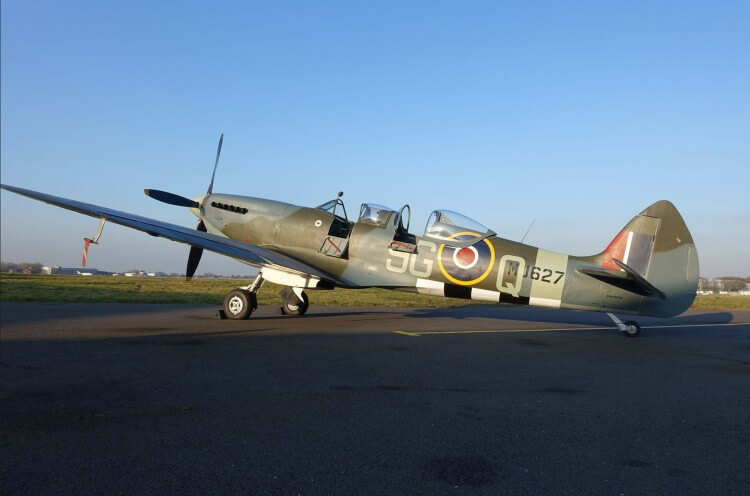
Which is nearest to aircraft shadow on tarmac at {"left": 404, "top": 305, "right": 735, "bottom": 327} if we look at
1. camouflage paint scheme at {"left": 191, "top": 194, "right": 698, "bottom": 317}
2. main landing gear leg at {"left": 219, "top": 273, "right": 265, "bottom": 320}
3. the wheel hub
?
camouflage paint scheme at {"left": 191, "top": 194, "right": 698, "bottom": 317}

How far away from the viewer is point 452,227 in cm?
1098

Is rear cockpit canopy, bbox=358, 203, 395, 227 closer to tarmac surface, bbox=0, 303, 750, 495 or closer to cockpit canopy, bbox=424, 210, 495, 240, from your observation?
cockpit canopy, bbox=424, 210, 495, 240

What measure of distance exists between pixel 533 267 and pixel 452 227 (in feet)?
6.77

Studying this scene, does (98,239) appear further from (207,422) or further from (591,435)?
(591,435)

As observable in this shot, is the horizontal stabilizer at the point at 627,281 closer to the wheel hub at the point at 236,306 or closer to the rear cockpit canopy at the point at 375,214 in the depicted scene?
the rear cockpit canopy at the point at 375,214

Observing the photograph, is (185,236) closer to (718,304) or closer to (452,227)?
(452,227)

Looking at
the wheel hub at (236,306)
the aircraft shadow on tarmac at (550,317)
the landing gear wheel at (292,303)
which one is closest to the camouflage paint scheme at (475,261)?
the wheel hub at (236,306)

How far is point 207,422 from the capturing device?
12.2ft

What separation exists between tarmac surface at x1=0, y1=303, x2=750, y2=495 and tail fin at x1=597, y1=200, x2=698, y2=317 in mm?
1805

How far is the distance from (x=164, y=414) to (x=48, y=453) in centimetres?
96

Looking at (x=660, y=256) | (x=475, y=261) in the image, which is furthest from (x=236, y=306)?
(x=660, y=256)

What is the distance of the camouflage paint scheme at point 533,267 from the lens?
9.92m

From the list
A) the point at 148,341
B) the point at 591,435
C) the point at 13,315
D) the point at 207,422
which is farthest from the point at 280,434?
the point at 13,315

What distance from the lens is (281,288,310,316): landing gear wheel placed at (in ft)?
42.1
